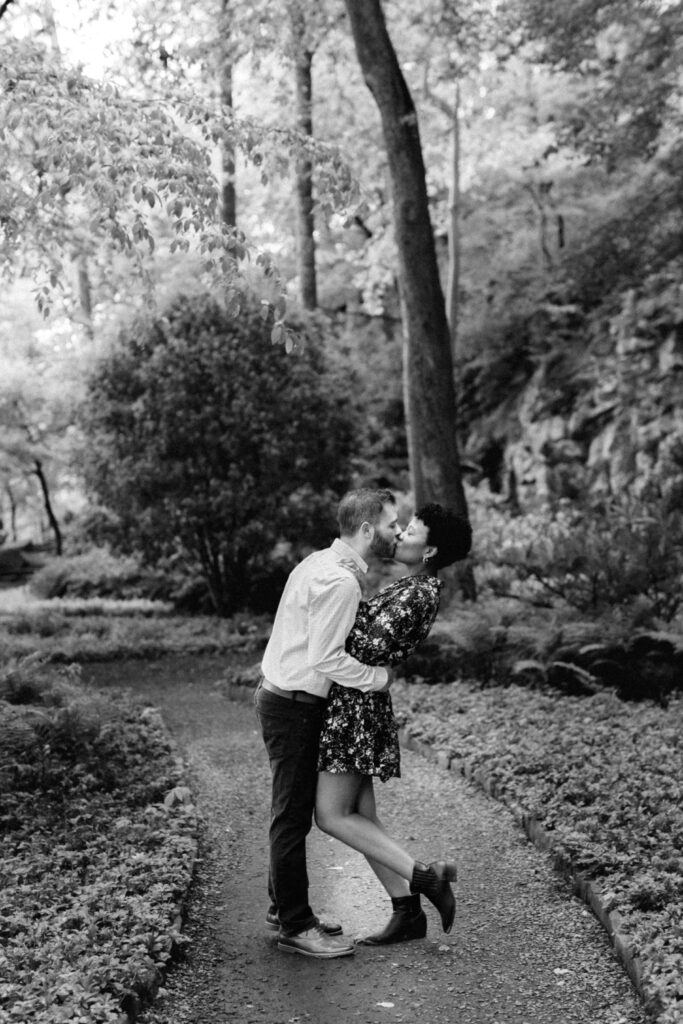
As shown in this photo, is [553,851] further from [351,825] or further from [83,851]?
[83,851]

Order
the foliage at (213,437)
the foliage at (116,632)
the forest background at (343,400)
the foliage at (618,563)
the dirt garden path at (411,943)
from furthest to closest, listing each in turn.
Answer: the foliage at (213,437) < the foliage at (116,632) < the foliage at (618,563) < the forest background at (343,400) < the dirt garden path at (411,943)

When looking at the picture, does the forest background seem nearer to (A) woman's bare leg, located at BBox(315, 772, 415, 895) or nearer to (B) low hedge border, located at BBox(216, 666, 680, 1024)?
(B) low hedge border, located at BBox(216, 666, 680, 1024)

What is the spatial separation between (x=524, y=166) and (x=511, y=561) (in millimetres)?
12767

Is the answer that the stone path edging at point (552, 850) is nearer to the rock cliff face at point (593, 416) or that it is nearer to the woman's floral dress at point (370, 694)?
the woman's floral dress at point (370, 694)

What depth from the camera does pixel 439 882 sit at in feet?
13.8

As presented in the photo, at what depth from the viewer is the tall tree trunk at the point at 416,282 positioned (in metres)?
12.4

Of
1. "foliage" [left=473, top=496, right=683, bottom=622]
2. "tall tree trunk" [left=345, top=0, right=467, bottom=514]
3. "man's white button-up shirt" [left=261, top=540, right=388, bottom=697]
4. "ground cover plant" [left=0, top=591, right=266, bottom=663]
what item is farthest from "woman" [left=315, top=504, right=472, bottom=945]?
"tall tree trunk" [left=345, top=0, right=467, bottom=514]

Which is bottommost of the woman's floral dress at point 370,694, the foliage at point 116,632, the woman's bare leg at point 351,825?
the foliage at point 116,632

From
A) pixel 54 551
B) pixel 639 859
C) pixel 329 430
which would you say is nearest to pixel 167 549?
pixel 329 430

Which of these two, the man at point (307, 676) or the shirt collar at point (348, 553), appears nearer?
the man at point (307, 676)

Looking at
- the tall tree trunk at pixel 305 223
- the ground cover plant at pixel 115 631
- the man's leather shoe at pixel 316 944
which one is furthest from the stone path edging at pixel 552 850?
the tall tree trunk at pixel 305 223

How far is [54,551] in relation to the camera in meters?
29.4

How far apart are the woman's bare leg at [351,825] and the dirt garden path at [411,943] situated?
414 mm

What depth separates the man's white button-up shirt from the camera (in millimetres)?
4062
